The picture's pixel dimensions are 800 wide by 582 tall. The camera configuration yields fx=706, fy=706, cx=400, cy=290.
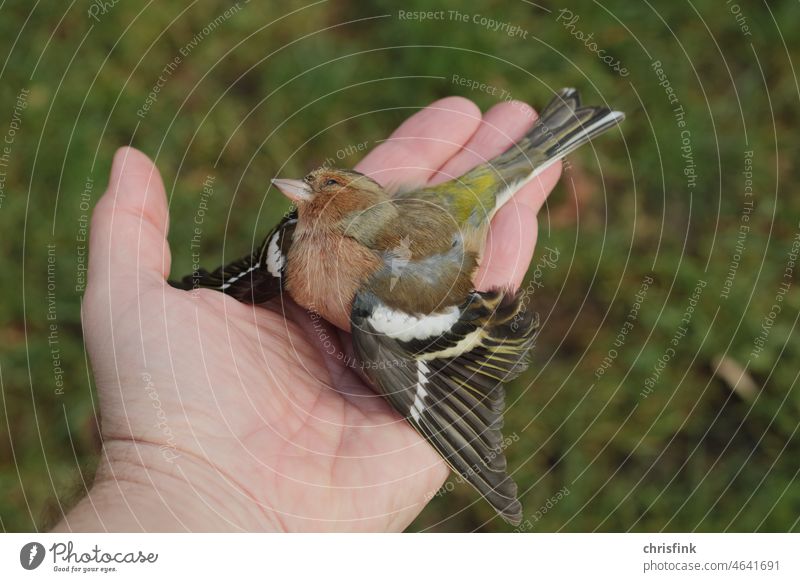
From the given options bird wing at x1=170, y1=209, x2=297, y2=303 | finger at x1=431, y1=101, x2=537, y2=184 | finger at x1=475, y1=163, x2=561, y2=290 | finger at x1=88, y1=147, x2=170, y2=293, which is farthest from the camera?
finger at x1=431, y1=101, x2=537, y2=184

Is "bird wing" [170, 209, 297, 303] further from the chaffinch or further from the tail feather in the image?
Answer: the tail feather

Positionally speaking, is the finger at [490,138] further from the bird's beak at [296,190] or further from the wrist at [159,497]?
the wrist at [159,497]

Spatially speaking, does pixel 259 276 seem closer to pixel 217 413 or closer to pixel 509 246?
pixel 217 413

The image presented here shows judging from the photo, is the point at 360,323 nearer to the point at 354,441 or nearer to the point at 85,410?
the point at 354,441

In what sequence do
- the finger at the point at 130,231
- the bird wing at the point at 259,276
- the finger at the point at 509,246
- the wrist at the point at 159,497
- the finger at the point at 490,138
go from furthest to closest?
1. the finger at the point at 490,138
2. the finger at the point at 509,246
3. the bird wing at the point at 259,276
4. the finger at the point at 130,231
5. the wrist at the point at 159,497

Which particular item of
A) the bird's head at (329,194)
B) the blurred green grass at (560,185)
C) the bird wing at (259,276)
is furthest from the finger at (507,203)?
the bird wing at (259,276)

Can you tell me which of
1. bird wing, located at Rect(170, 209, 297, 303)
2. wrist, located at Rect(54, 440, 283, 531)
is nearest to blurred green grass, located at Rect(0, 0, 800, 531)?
bird wing, located at Rect(170, 209, 297, 303)

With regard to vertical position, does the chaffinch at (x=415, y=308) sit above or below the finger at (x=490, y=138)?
below
